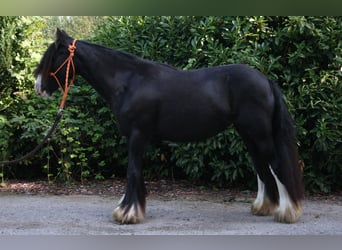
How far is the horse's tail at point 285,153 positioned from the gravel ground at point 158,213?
0.40 meters

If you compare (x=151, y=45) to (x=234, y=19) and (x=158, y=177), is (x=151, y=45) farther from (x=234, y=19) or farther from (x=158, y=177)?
(x=158, y=177)

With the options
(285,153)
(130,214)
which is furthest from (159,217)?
(285,153)

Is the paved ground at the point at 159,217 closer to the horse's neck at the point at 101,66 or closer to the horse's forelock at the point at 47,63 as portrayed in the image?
the horse's neck at the point at 101,66

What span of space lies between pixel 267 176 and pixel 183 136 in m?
1.03

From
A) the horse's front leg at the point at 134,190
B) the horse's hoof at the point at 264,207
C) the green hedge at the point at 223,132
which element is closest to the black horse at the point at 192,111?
the horse's front leg at the point at 134,190

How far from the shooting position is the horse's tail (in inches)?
200

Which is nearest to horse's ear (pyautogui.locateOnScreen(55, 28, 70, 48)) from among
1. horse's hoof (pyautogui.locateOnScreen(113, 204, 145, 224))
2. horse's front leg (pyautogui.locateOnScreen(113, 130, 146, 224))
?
horse's front leg (pyautogui.locateOnScreen(113, 130, 146, 224))

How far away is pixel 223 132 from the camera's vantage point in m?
6.74

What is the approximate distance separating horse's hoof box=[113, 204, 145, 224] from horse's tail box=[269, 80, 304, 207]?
147 cm

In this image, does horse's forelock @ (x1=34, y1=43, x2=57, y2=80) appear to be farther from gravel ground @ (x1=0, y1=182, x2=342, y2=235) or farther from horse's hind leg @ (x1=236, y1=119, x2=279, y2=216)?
horse's hind leg @ (x1=236, y1=119, x2=279, y2=216)

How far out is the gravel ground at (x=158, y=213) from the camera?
4930mm

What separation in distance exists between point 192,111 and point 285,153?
1.06 m

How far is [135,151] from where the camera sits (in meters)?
5.11

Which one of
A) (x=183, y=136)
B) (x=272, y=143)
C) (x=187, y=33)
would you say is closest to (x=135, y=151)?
(x=183, y=136)
